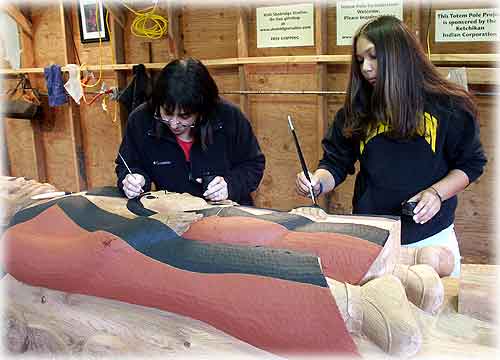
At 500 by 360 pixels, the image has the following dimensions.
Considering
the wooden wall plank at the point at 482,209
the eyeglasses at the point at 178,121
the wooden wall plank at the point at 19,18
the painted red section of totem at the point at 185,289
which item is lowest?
the wooden wall plank at the point at 482,209

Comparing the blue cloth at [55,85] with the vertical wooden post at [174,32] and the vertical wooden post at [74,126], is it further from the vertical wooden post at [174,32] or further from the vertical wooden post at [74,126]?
the vertical wooden post at [174,32]

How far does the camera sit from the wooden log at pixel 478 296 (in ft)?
3.86

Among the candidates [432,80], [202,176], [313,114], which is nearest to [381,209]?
[432,80]

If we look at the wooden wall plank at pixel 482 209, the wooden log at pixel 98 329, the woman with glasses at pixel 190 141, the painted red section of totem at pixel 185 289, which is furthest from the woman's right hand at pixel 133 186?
the wooden wall plank at pixel 482 209

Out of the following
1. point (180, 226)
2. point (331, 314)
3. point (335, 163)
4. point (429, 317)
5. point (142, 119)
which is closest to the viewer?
point (331, 314)

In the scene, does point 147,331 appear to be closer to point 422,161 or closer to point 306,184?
point 306,184

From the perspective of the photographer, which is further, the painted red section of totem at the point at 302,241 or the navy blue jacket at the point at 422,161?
the navy blue jacket at the point at 422,161

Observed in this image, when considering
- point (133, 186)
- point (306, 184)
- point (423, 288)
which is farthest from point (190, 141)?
point (423, 288)

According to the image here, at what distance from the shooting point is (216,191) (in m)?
Answer: 1.81

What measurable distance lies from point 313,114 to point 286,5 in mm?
786

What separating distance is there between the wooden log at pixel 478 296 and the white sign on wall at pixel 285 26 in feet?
8.71

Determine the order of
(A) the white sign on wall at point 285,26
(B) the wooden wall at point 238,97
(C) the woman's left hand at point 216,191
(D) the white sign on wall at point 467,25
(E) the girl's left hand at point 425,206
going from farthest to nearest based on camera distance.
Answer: (A) the white sign on wall at point 285,26
(B) the wooden wall at point 238,97
(D) the white sign on wall at point 467,25
(C) the woman's left hand at point 216,191
(E) the girl's left hand at point 425,206

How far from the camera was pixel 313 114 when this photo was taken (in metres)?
3.75

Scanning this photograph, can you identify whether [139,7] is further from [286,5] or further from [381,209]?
[381,209]
